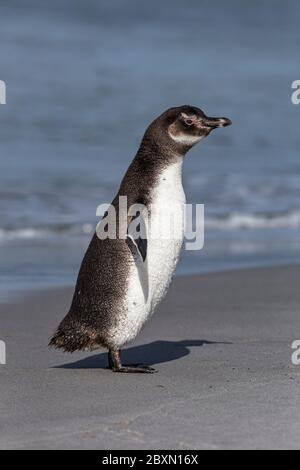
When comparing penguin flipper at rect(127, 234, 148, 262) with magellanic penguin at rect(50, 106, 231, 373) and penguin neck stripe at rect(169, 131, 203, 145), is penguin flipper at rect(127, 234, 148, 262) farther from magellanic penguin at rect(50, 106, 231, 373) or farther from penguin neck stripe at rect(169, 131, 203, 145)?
penguin neck stripe at rect(169, 131, 203, 145)

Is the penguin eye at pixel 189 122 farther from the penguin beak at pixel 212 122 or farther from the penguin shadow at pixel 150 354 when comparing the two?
the penguin shadow at pixel 150 354

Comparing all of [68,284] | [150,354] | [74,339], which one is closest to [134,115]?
[68,284]

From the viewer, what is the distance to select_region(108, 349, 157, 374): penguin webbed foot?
5578mm

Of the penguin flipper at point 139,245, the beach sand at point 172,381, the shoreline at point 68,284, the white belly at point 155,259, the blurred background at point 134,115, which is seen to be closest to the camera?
the beach sand at point 172,381

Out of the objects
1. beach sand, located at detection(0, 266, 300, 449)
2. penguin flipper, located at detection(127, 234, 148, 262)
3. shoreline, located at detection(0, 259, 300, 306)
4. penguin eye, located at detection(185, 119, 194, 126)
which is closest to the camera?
beach sand, located at detection(0, 266, 300, 449)

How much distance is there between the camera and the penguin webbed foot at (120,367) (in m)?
5.58

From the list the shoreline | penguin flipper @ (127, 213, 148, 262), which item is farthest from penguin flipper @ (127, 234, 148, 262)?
the shoreline

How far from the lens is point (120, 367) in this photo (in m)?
5.60

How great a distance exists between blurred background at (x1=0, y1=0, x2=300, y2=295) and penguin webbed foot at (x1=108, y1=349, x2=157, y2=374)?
96.6 inches

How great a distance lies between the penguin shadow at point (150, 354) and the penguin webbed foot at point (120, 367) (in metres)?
0.22

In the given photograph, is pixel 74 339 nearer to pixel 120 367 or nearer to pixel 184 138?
pixel 120 367

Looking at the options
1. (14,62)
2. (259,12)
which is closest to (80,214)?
(14,62)

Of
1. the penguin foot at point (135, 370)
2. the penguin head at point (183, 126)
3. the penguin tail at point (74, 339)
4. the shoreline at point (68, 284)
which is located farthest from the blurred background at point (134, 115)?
the penguin head at point (183, 126)

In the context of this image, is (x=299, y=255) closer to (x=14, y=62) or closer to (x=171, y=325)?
(x=171, y=325)
